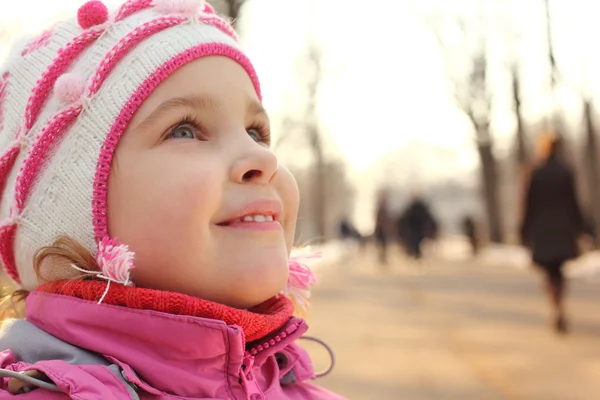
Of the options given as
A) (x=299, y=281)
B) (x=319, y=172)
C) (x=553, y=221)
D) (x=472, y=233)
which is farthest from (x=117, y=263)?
(x=319, y=172)

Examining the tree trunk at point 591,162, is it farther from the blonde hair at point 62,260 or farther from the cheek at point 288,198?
the blonde hair at point 62,260

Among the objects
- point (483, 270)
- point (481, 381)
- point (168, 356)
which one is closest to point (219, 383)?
point (168, 356)

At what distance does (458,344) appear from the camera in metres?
5.67

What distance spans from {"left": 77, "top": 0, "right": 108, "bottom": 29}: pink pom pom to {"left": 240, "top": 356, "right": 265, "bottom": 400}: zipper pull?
0.90 meters

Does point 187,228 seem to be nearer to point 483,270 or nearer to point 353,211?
point 483,270

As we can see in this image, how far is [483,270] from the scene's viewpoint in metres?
14.1

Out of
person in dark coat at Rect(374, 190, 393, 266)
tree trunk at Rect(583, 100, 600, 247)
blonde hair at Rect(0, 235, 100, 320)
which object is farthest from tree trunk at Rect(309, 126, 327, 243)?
blonde hair at Rect(0, 235, 100, 320)

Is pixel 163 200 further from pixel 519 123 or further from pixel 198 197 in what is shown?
pixel 519 123

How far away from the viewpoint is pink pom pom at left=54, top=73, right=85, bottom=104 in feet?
5.15

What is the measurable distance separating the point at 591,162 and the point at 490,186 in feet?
15.2

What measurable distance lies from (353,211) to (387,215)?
63.6 metres

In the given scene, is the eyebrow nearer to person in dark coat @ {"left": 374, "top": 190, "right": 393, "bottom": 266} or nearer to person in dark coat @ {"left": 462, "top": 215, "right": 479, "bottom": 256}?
person in dark coat @ {"left": 374, "top": 190, "right": 393, "bottom": 266}

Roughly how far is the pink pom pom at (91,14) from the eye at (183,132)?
0.38 meters

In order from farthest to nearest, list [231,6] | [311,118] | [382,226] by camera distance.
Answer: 1. [311,118]
2. [382,226]
3. [231,6]
